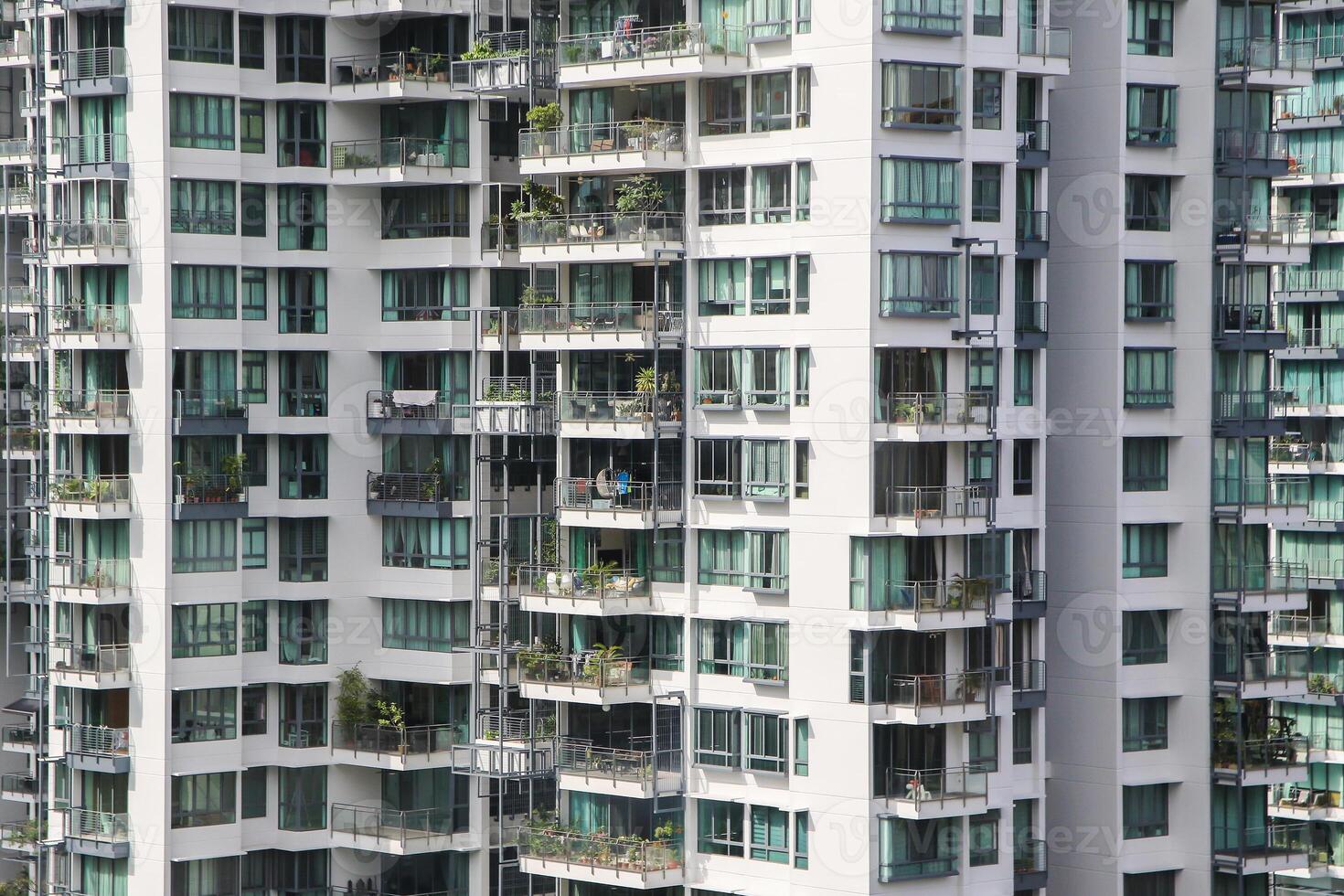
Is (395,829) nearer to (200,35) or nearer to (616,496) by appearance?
(616,496)

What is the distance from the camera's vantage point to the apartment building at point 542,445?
6950 centimetres

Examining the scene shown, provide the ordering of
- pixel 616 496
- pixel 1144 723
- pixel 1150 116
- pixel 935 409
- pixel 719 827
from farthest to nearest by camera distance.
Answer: pixel 1144 723, pixel 1150 116, pixel 616 496, pixel 719 827, pixel 935 409

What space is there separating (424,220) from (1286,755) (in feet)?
105

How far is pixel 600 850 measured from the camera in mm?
72750

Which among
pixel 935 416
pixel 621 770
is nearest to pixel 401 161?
pixel 935 416

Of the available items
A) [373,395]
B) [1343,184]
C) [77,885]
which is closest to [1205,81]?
[1343,184]

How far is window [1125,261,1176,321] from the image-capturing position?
2953 inches

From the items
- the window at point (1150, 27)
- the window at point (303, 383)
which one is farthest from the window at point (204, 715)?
the window at point (1150, 27)

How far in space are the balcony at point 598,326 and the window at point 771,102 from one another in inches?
238

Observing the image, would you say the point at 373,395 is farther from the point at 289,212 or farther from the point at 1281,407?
the point at 1281,407

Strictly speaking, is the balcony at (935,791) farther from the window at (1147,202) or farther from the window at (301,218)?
the window at (301,218)

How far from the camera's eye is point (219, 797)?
78125 millimetres

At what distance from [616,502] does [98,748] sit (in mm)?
18759

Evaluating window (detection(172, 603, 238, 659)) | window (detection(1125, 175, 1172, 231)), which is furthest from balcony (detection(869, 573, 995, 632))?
window (detection(172, 603, 238, 659))
